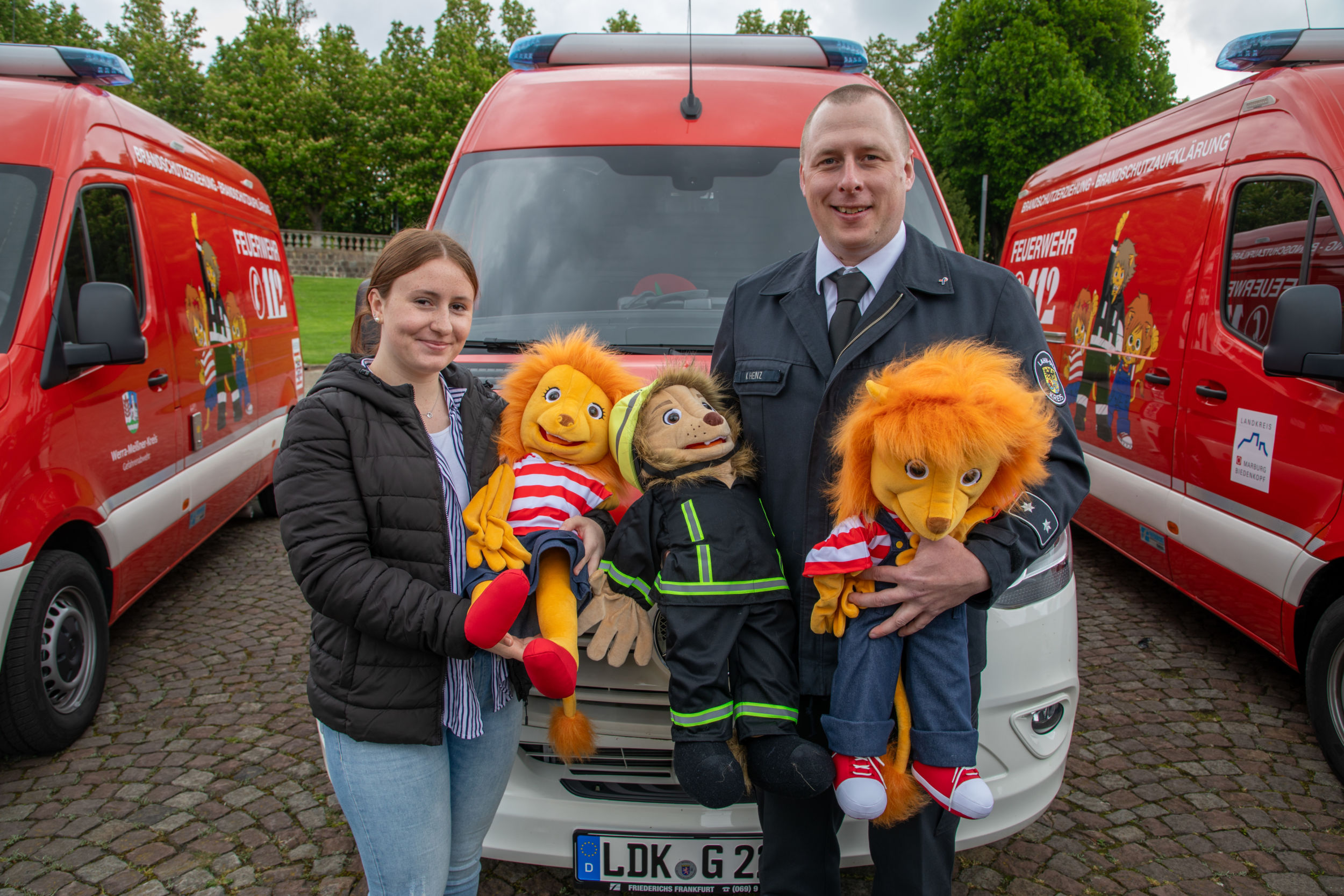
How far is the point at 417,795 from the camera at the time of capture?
177cm

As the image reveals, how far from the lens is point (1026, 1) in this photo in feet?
106

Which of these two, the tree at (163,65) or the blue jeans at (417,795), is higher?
the tree at (163,65)

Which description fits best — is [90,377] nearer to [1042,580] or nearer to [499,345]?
[499,345]

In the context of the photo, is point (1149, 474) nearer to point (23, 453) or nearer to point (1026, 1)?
point (23, 453)

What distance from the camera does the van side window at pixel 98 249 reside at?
3.71m

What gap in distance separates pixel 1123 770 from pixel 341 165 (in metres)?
47.2

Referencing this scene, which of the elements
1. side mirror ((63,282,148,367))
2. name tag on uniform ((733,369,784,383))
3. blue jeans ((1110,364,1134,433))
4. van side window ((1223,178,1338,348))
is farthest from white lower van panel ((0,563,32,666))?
blue jeans ((1110,364,1134,433))

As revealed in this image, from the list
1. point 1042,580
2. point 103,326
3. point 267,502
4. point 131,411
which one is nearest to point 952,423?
point 1042,580

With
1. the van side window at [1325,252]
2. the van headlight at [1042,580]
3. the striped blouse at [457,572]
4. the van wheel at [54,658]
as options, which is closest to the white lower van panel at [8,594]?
the van wheel at [54,658]

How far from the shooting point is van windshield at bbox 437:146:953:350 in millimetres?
3395

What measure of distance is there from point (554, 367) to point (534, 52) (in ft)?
9.42

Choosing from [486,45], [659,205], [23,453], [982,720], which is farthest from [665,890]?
[486,45]

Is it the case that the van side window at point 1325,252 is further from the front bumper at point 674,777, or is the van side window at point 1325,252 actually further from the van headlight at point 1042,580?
the front bumper at point 674,777

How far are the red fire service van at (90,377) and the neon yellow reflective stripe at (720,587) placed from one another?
2.70 meters
